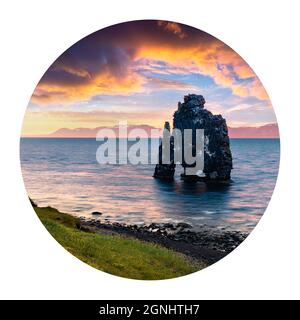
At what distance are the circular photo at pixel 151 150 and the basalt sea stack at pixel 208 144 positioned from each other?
17 millimetres

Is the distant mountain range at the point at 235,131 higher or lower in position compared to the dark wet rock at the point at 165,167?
higher

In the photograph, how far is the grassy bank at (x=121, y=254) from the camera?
10.7 m

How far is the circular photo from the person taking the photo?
1066cm

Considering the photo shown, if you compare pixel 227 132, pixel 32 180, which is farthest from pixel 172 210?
pixel 32 180

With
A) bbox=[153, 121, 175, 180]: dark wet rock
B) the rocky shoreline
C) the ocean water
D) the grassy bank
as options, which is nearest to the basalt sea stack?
bbox=[153, 121, 175, 180]: dark wet rock

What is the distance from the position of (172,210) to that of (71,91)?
2.35 meters

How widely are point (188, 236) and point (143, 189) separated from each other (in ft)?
3.19

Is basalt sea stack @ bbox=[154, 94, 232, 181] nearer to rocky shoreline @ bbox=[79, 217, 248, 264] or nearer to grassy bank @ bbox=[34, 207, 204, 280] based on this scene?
rocky shoreline @ bbox=[79, 217, 248, 264]

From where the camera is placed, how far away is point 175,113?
10781mm

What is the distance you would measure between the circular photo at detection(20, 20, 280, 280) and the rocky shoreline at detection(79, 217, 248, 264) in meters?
0.01

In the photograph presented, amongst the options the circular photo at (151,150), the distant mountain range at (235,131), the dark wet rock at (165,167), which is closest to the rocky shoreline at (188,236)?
the circular photo at (151,150)

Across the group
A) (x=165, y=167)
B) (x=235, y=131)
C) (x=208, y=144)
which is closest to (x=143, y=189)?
(x=165, y=167)

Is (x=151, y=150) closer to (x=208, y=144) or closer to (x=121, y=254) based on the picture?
(x=208, y=144)

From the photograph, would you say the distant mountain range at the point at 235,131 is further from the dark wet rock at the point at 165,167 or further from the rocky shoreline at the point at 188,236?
the rocky shoreline at the point at 188,236
